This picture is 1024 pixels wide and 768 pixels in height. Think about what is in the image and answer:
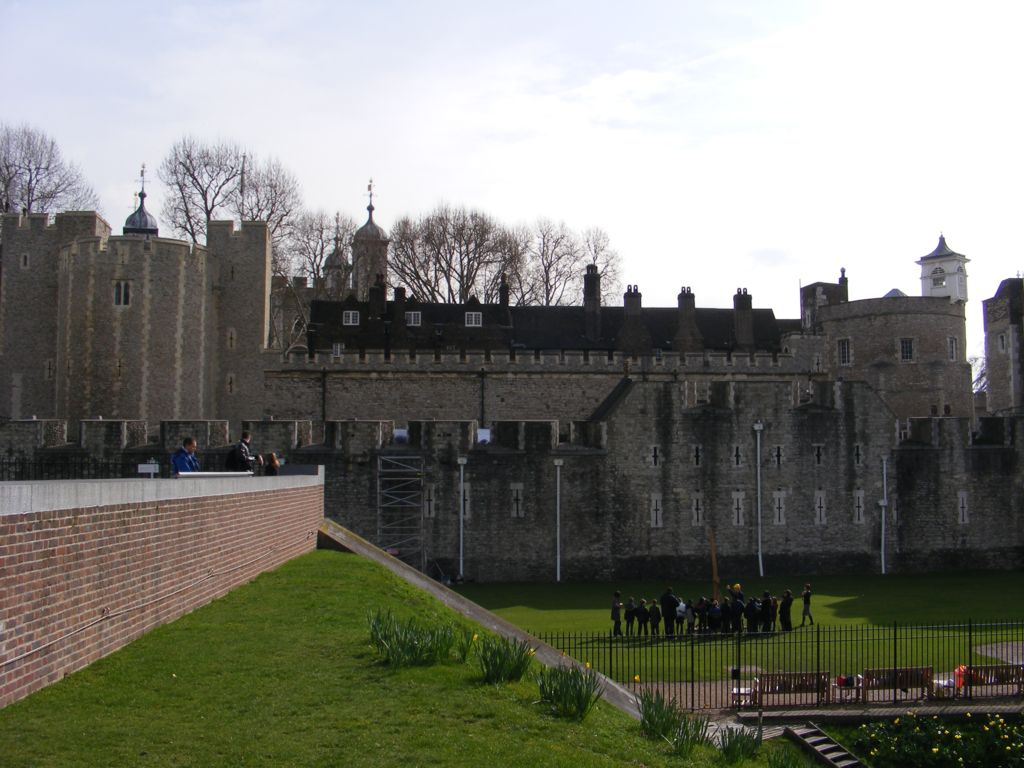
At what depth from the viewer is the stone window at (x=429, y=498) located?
97.0 ft

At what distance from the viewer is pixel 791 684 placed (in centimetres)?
1698

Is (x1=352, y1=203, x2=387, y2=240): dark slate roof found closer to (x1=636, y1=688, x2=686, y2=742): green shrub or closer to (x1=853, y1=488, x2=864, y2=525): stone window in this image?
(x1=853, y1=488, x2=864, y2=525): stone window

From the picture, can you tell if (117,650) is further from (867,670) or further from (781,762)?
(867,670)

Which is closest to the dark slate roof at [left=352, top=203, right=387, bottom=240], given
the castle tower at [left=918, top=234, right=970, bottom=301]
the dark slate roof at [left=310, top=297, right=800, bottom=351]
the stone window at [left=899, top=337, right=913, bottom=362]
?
the dark slate roof at [left=310, top=297, right=800, bottom=351]

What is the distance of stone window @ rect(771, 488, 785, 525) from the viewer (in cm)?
3152

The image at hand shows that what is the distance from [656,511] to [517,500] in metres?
4.19

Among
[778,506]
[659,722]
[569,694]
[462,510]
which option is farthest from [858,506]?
[569,694]

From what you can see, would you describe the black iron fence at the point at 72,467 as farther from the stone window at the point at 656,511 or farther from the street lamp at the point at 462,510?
the stone window at the point at 656,511

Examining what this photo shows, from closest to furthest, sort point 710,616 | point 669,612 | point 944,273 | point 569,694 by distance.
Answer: point 569,694, point 710,616, point 669,612, point 944,273

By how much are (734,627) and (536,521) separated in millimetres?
9080

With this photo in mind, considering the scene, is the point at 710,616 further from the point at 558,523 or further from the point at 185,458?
the point at 185,458

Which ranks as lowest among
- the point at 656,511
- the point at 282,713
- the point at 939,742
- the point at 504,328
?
the point at 939,742

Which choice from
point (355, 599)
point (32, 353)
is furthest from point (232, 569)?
point (32, 353)

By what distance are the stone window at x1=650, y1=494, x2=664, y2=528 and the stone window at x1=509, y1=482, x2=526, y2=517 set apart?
3.85 metres
